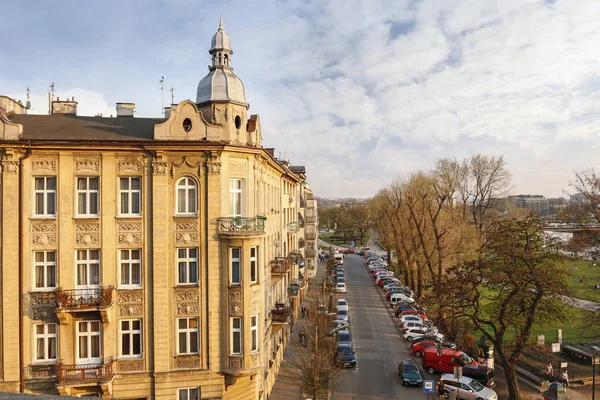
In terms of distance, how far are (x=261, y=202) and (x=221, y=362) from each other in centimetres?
853

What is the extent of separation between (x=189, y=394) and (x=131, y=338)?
363 centimetres

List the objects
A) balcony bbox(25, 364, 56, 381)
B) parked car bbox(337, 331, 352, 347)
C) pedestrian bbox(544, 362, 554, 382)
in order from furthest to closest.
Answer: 1. parked car bbox(337, 331, 352, 347)
2. pedestrian bbox(544, 362, 554, 382)
3. balcony bbox(25, 364, 56, 381)

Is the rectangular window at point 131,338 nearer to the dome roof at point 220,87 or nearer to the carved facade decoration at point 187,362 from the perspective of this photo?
the carved facade decoration at point 187,362

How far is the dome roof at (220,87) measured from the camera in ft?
63.0

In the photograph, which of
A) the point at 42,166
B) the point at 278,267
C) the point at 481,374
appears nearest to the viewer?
the point at 42,166

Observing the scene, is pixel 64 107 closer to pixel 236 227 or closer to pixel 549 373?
pixel 236 227

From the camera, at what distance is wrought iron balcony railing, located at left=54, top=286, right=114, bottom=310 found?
17094mm

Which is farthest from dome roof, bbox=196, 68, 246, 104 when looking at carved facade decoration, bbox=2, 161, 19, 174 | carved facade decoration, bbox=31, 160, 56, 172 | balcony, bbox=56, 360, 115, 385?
balcony, bbox=56, 360, 115, 385

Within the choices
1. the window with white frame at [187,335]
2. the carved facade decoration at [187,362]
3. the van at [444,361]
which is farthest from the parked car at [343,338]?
the window with white frame at [187,335]

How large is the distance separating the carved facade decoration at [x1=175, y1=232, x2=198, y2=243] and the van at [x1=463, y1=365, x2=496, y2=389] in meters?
21.0

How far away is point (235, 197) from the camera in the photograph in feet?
63.5

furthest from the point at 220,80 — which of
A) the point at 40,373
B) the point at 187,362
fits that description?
the point at 40,373

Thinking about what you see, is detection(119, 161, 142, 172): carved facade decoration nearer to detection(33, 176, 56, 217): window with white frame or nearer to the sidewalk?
detection(33, 176, 56, 217): window with white frame

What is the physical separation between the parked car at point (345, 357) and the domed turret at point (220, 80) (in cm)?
1936
